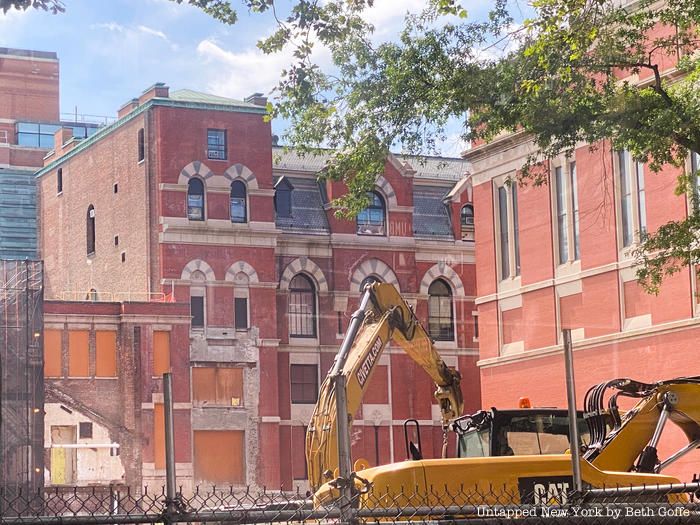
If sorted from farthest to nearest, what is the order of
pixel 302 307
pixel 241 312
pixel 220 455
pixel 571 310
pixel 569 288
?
pixel 302 307, pixel 241 312, pixel 220 455, pixel 569 288, pixel 571 310

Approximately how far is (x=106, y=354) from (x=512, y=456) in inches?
1169

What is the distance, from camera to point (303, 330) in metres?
44.3

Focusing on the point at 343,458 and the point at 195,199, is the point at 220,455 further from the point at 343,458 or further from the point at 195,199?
the point at 343,458

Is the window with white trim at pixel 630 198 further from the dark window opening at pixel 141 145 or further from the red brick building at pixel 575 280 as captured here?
the dark window opening at pixel 141 145

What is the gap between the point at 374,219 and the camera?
152ft

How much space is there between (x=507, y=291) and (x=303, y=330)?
13.2m

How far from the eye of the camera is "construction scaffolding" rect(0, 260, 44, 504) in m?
37.6

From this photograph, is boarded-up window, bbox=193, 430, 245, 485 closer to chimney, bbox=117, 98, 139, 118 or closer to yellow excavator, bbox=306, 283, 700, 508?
chimney, bbox=117, 98, 139, 118

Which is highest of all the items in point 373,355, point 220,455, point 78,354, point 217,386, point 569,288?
point 569,288

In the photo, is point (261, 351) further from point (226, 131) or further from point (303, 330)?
point (226, 131)

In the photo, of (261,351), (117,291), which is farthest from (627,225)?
(117,291)

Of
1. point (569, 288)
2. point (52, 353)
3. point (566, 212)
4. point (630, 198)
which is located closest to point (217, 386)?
point (52, 353)

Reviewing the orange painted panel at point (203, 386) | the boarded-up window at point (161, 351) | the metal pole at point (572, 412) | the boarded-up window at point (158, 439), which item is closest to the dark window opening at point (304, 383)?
the orange painted panel at point (203, 386)

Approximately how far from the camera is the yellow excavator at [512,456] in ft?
37.8
